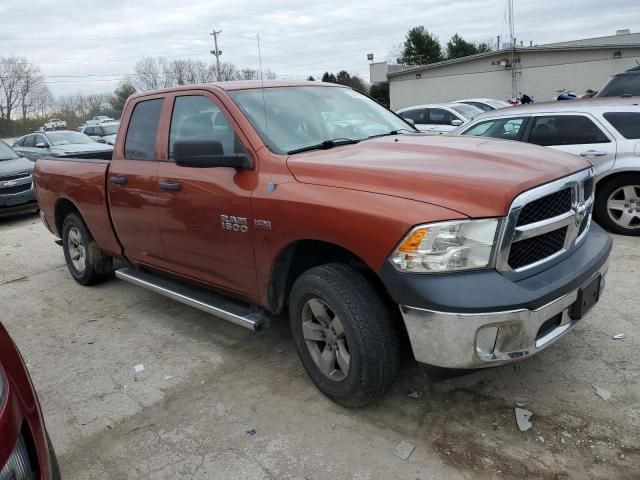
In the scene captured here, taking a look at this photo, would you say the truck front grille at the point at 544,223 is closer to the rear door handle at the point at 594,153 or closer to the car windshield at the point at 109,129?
the rear door handle at the point at 594,153

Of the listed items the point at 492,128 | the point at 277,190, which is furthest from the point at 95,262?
the point at 492,128

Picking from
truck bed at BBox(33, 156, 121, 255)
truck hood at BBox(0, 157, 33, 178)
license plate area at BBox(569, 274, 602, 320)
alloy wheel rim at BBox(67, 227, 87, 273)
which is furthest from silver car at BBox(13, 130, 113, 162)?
license plate area at BBox(569, 274, 602, 320)

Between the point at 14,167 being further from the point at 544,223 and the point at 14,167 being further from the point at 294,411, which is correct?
the point at 544,223

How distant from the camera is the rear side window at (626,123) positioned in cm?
620

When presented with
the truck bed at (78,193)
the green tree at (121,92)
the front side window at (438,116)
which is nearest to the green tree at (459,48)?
the green tree at (121,92)

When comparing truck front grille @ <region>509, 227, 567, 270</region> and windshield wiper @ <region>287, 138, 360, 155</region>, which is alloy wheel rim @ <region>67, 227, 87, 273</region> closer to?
windshield wiper @ <region>287, 138, 360, 155</region>

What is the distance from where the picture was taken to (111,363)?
12.8 ft

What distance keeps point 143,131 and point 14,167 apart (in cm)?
733

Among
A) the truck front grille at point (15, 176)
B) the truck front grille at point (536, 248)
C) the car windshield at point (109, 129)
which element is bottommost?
the truck front grille at point (536, 248)

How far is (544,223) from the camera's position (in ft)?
8.68

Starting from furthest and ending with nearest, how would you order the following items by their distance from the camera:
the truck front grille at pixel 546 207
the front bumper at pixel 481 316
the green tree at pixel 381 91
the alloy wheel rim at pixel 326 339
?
1. the green tree at pixel 381 91
2. the alloy wheel rim at pixel 326 339
3. the truck front grille at pixel 546 207
4. the front bumper at pixel 481 316

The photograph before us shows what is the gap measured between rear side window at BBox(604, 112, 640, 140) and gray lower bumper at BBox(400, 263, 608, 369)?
182 inches

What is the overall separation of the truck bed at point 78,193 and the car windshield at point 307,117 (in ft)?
5.86

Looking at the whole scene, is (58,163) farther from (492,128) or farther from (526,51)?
(526,51)
